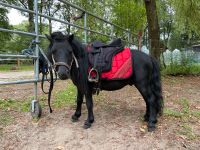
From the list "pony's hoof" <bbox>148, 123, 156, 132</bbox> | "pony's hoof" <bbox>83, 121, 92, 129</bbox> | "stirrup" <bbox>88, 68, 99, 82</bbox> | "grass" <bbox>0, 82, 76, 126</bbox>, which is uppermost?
"stirrup" <bbox>88, 68, 99, 82</bbox>

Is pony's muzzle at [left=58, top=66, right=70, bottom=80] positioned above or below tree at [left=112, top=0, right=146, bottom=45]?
below

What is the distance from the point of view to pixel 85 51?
452 cm

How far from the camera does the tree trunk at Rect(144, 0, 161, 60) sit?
34.6 feet

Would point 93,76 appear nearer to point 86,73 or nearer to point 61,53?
point 86,73

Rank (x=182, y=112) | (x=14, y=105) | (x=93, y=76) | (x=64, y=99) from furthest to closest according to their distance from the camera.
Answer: (x=64, y=99)
(x=182, y=112)
(x=14, y=105)
(x=93, y=76)

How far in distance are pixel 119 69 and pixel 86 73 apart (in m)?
0.47

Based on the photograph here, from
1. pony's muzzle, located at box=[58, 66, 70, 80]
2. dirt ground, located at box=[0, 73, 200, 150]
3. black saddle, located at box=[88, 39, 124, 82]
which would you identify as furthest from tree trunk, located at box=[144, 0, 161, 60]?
pony's muzzle, located at box=[58, 66, 70, 80]

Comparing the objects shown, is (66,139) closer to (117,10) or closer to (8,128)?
(8,128)

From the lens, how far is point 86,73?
444cm

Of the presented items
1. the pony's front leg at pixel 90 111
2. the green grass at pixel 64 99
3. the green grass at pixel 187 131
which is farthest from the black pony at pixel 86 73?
the green grass at pixel 64 99

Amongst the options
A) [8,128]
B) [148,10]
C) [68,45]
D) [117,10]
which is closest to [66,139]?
[8,128]

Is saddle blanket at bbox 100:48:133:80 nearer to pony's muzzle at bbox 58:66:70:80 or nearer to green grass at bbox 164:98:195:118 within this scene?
pony's muzzle at bbox 58:66:70:80

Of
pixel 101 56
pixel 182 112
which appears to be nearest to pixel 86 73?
pixel 101 56

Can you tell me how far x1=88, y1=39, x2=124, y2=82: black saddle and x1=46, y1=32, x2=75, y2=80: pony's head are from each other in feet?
1.33
